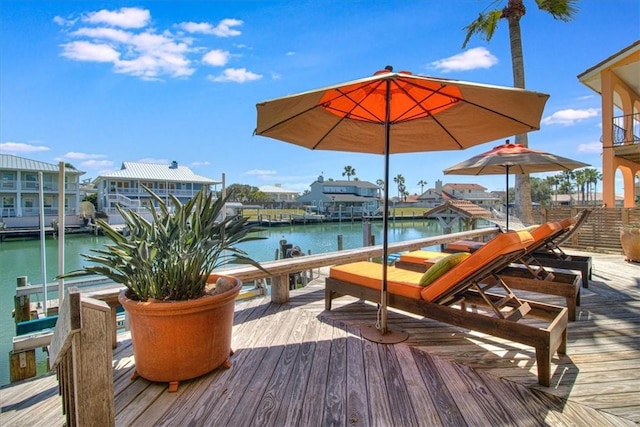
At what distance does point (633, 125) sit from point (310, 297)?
14057mm

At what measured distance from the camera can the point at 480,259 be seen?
246 centimetres

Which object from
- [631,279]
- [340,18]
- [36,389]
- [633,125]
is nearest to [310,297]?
[36,389]

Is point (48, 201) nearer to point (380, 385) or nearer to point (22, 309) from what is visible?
point (22, 309)

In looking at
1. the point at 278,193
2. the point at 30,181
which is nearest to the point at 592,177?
the point at 278,193

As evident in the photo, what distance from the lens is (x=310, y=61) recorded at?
7.34 m

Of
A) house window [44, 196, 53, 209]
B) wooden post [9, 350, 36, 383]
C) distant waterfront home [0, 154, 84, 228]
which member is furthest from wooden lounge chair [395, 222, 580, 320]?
house window [44, 196, 53, 209]

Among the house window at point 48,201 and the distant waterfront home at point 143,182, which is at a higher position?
the distant waterfront home at point 143,182

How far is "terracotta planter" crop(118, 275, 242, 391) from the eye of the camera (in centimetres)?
201

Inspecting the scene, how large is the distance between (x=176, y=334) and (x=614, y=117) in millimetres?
14504

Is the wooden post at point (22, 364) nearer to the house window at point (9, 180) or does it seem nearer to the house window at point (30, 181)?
the house window at point (9, 180)

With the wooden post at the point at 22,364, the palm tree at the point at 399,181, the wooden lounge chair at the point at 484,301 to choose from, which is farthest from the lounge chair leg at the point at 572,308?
the palm tree at the point at 399,181

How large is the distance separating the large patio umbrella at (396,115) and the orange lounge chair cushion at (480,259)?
445mm

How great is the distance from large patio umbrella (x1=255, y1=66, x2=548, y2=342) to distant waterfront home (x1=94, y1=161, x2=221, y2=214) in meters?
31.1

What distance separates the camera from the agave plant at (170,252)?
206 cm
